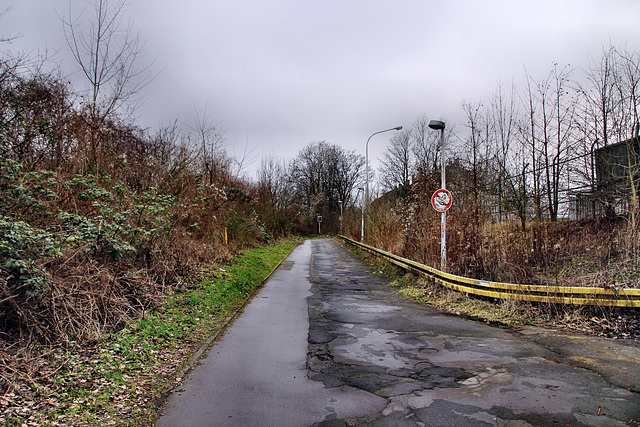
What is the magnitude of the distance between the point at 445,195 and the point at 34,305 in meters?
9.96

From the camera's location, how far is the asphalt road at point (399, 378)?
3.80m

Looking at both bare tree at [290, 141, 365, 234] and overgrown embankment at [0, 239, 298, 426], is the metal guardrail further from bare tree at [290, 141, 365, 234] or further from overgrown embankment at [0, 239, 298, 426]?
bare tree at [290, 141, 365, 234]

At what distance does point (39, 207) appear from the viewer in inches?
247

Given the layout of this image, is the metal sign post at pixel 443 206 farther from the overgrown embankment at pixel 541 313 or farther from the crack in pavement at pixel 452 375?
the crack in pavement at pixel 452 375

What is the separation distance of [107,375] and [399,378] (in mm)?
3605

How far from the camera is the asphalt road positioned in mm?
3805

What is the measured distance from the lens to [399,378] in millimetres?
4875

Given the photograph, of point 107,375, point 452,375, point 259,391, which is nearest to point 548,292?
point 452,375

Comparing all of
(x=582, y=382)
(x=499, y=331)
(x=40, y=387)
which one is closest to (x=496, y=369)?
(x=582, y=382)

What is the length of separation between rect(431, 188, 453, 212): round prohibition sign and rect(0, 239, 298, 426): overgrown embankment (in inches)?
280

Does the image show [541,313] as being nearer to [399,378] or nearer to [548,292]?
[548,292]

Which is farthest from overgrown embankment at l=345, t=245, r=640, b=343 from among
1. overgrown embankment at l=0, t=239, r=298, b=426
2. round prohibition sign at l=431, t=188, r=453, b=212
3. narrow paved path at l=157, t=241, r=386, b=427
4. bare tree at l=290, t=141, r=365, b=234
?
bare tree at l=290, t=141, r=365, b=234

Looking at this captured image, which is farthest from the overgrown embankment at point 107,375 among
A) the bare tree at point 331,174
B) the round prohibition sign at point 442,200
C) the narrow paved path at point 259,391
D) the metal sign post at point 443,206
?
the bare tree at point 331,174

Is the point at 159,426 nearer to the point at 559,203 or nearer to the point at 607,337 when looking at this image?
the point at 607,337
